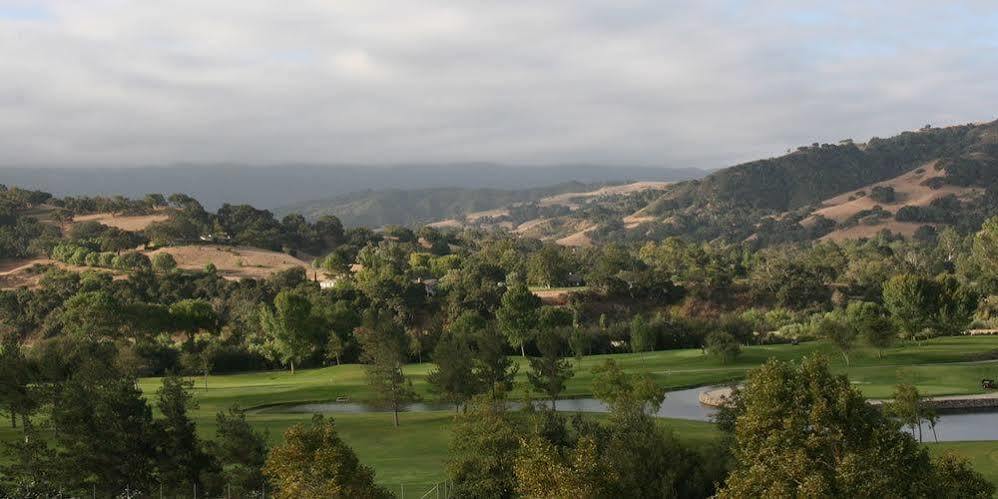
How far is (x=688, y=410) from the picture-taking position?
59375mm

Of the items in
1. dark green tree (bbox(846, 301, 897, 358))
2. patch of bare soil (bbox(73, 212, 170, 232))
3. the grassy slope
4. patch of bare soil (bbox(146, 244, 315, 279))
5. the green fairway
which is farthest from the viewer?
patch of bare soil (bbox(73, 212, 170, 232))

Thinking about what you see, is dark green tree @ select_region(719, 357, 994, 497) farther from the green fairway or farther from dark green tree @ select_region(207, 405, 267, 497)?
dark green tree @ select_region(207, 405, 267, 497)

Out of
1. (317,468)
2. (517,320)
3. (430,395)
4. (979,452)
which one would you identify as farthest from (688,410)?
(317,468)

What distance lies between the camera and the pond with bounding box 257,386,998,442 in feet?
160

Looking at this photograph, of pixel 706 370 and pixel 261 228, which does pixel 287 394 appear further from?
pixel 261 228

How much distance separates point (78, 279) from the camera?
127 metres

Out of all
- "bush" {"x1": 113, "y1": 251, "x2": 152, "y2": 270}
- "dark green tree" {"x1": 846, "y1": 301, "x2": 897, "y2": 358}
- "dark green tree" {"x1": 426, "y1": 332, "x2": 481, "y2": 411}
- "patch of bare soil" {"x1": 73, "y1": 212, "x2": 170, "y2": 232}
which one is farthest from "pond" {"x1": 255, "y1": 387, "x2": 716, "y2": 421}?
"patch of bare soil" {"x1": 73, "y1": 212, "x2": 170, "y2": 232}

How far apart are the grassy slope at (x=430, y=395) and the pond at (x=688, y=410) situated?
1.89 m

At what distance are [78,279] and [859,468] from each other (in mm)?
125819

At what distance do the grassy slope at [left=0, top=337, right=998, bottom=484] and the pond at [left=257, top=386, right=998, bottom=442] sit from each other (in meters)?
1.89

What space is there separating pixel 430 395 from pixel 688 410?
755 inches

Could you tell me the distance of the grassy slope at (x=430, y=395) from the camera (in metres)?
42.5

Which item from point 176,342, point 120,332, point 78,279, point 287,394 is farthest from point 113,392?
point 78,279

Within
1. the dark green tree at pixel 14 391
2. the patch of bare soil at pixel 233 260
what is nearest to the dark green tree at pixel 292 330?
the dark green tree at pixel 14 391
